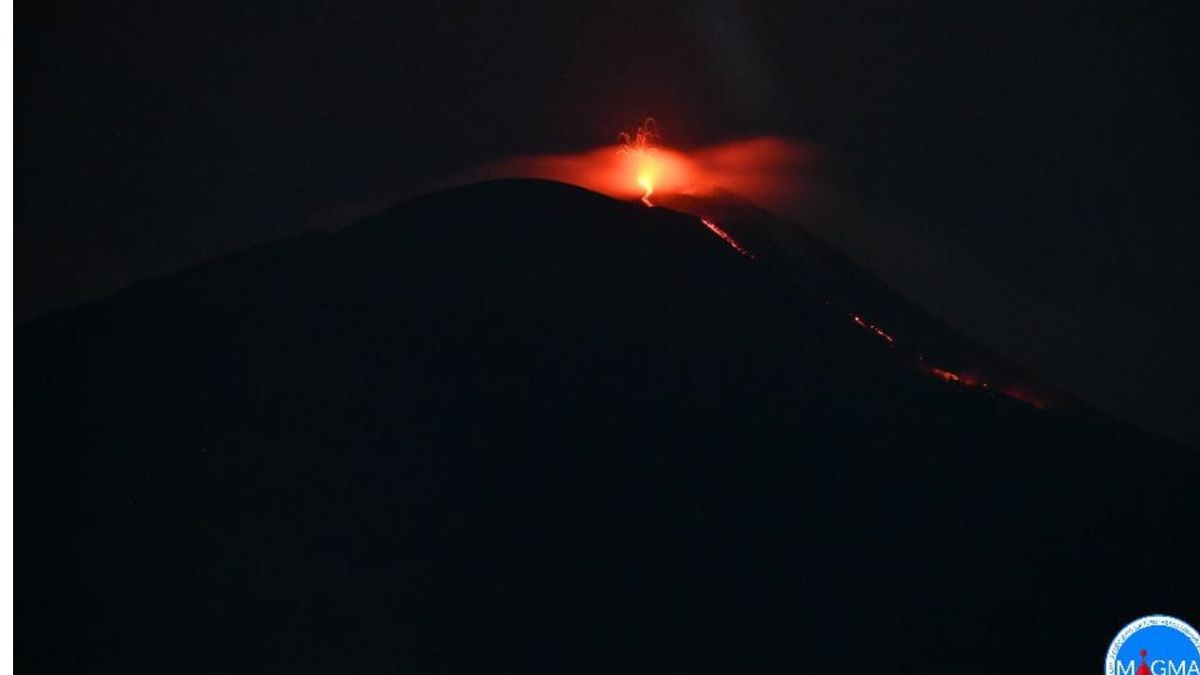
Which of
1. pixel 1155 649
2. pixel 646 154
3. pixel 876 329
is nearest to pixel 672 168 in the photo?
pixel 646 154

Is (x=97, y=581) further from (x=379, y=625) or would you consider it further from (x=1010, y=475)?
(x=1010, y=475)

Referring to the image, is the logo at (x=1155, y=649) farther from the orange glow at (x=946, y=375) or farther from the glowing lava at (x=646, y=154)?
the glowing lava at (x=646, y=154)

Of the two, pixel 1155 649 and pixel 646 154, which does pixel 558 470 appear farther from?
pixel 1155 649

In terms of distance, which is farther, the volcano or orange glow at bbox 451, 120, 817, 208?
orange glow at bbox 451, 120, 817, 208

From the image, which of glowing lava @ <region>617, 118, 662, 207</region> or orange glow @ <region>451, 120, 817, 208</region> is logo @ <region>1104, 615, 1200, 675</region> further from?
glowing lava @ <region>617, 118, 662, 207</region>

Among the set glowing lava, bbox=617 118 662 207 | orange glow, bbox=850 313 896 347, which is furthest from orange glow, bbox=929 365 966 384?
glowing lava, bbox=617 118 662 207

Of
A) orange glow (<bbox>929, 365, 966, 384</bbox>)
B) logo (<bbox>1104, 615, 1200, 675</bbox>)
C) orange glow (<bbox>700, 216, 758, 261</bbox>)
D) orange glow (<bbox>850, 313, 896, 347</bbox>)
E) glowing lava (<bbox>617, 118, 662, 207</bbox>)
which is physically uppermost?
glowing lava (<bbox>617, 118, 662, 207</bbox>)

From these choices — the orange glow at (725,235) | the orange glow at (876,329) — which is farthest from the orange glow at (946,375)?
the orange glow at (725,235)
